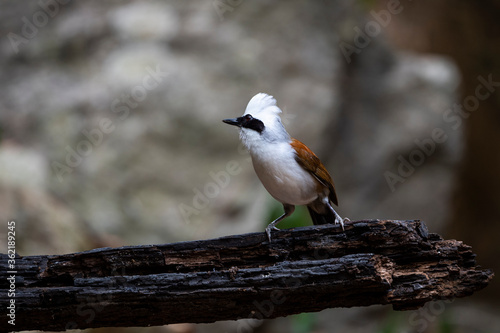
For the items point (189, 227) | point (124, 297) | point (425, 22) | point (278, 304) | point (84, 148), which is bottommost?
point (278, 304)

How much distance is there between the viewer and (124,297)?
3.30 m

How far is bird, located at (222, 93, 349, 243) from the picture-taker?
3.98m

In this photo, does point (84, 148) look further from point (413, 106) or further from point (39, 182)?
point (413, 106)

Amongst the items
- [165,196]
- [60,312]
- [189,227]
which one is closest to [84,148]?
[165,196]

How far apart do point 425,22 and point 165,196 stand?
6.32 m

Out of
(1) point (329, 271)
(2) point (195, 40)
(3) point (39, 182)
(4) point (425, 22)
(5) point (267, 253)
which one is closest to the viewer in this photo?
(1) point (329, 271)

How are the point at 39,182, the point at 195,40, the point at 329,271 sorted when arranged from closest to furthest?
the point at 329,271 → the point at 39,182 → the point at 195,40

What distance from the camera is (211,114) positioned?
8.05 metres
